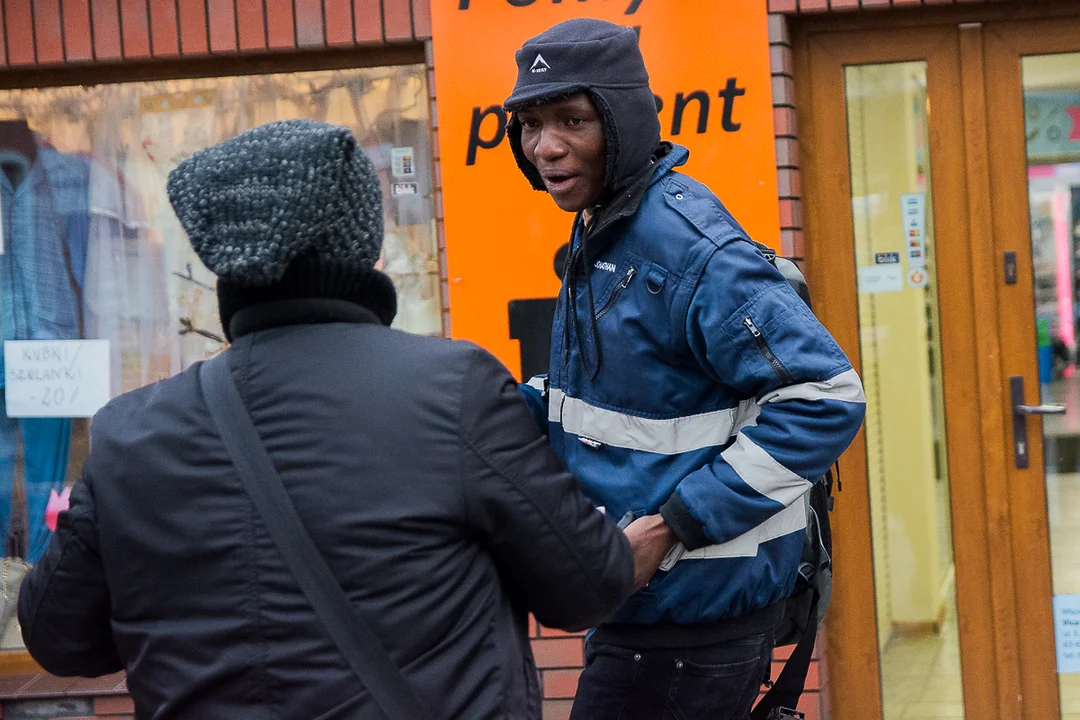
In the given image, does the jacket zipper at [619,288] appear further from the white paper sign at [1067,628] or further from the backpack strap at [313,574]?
the white paper sign at [1067,628]

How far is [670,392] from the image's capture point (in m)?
2.37

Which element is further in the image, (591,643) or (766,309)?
(591,643)

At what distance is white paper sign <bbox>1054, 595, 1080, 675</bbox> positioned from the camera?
173 inches

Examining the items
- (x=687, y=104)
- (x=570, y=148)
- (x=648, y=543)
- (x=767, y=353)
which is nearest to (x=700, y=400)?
(x=767, y=353)

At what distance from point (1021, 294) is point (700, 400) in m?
2.38

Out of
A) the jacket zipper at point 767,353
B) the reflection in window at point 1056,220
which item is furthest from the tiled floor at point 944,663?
the jacket zipper at point 767,353

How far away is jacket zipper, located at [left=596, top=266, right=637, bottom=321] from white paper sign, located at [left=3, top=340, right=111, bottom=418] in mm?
2852

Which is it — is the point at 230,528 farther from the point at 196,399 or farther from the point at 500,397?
the point at 500,397

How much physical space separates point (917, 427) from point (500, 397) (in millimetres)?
3069

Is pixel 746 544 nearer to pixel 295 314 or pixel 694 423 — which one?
pixel 694 423

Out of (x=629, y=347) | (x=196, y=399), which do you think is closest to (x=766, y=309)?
(x=629, y=347)

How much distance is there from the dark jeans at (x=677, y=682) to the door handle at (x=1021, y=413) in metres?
2.18

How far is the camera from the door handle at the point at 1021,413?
4.36 meters

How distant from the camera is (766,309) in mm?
2264
